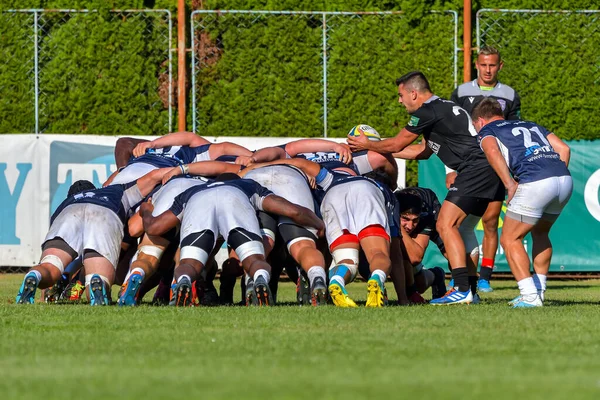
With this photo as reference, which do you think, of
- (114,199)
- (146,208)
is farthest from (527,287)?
(114,199)

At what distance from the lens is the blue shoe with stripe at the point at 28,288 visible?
30.0ft

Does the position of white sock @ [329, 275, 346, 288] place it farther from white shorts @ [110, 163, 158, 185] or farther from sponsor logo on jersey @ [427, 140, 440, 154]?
white shorts @ [110, 163, 158, 185]

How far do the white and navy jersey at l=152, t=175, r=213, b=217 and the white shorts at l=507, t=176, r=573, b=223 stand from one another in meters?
2.76

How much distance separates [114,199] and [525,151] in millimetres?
3754

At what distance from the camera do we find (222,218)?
912 cm

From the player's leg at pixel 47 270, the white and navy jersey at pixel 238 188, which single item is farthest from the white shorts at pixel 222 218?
the player's leg at pixel 47 270

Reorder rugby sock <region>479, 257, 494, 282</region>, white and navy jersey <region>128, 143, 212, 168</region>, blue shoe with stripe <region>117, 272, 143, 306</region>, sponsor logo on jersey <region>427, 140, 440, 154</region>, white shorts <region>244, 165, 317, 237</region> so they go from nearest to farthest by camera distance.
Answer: blue shoe with stripe <region>117, 272, 143, 306</region> → white shorts <region>244, 165, 317, 237</region> → sponsor logo on jersey <region>427, 140, 440, 154</region> → white and navy jersey <region>128, 143, 212, 168</region> → rugby sock <region>479, 257, 494, 282</region>

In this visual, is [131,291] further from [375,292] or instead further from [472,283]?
[472,283]

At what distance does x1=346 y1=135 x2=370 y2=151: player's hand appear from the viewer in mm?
10508

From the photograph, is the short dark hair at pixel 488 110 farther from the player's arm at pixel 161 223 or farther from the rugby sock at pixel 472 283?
the player's arm at pixel 161 223

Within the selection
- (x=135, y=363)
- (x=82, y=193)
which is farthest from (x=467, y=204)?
(x=135, y=363)

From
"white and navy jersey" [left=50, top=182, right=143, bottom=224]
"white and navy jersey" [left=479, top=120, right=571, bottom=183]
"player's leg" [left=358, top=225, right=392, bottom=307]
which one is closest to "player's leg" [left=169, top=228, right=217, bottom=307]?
"white and navy jersey" [left=50, top=182, right=143, bottom=224]

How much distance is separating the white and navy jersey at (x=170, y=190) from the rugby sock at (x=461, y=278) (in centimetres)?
236

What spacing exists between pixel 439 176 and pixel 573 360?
9906 millimetres
